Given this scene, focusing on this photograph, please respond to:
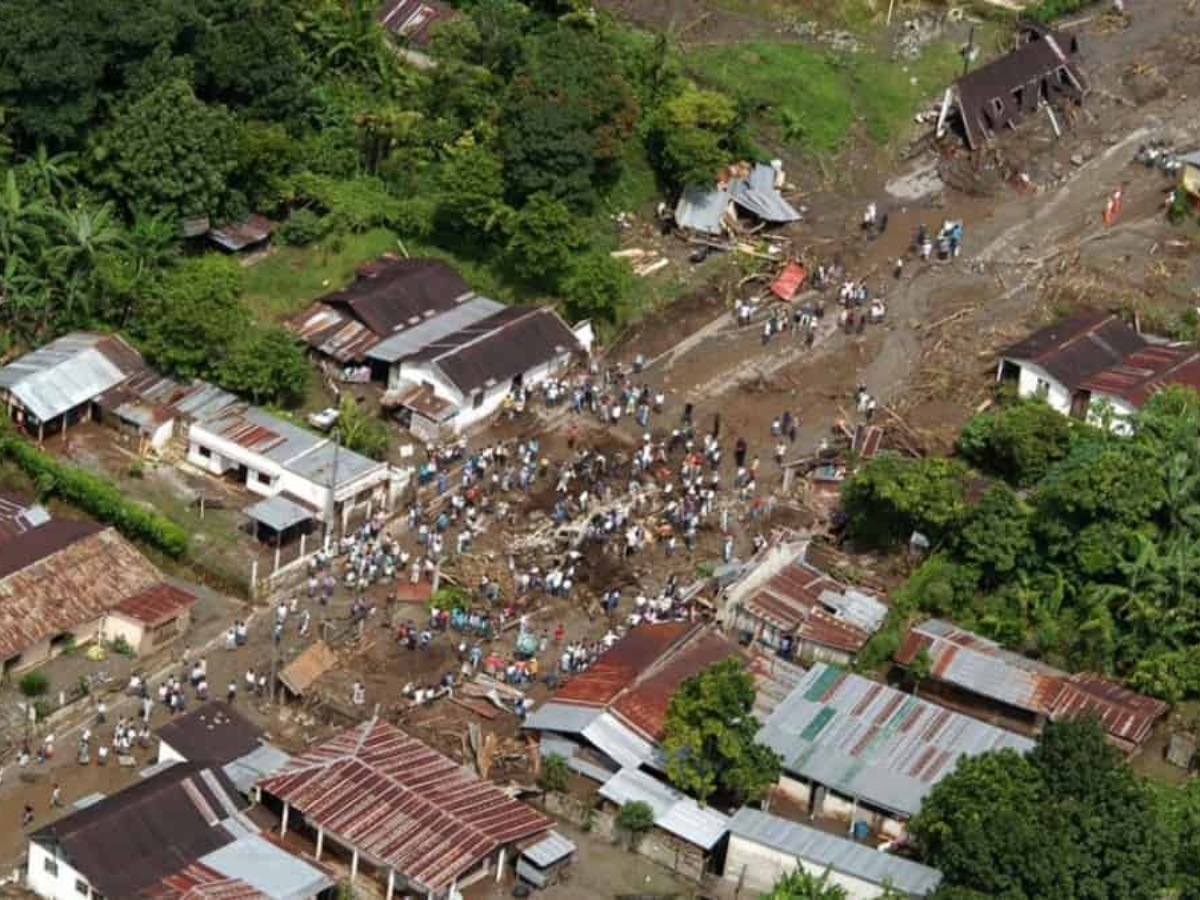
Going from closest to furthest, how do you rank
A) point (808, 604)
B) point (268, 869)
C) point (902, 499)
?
point (268, 869), point (808, 604), point (902, 499)

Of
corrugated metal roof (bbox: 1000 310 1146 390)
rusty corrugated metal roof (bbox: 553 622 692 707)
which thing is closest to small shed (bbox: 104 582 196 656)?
rusty corrugated metal roof (bbox: 553 622 692 707)

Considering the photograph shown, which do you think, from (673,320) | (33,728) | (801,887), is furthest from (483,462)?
(801,887)

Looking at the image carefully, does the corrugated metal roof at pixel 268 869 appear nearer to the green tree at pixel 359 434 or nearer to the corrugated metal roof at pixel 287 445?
the corrugated metal roof at pixel 287 445

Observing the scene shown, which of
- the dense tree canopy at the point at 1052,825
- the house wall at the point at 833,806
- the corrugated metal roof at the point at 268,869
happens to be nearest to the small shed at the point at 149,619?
the corrugated metal roof at the point at 268,869

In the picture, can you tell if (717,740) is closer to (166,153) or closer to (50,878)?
(50,878)

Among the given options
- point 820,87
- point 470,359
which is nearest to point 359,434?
point 470,359

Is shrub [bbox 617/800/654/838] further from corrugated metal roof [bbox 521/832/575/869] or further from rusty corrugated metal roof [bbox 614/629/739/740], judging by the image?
rusty corrugated metal roof [bbox 614/629/739/740]
